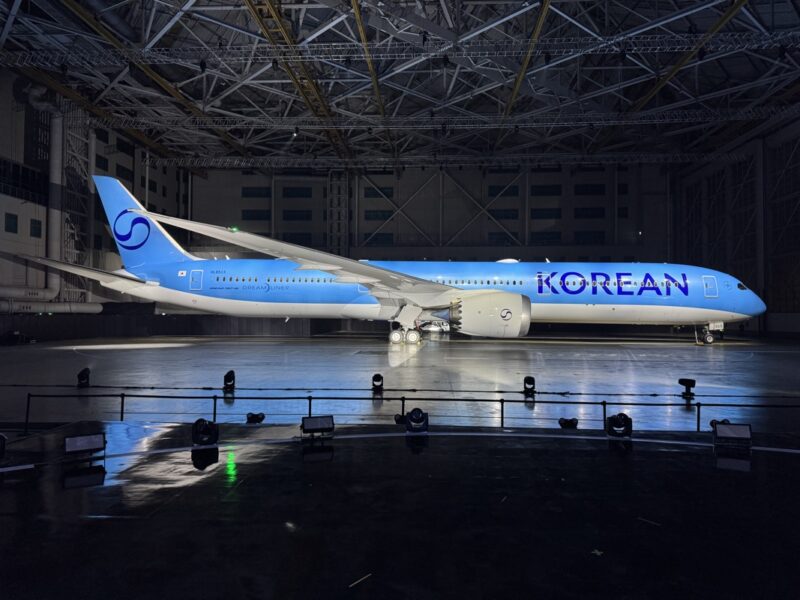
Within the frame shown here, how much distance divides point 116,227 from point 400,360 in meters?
17.5

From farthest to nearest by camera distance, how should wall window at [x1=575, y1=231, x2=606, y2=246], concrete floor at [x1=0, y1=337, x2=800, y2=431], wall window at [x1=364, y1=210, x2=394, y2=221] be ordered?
1. wall window at [x1=364, y1=210, x2=394, y2=221]
2. wall window at [x1=575, y1=231, x2=606, y2=246]
3. concrete floor at [x1=0, y1=337, x2=800, y2=431]

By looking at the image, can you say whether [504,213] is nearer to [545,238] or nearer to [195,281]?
[545,238]

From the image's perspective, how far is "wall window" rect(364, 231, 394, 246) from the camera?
4144cm

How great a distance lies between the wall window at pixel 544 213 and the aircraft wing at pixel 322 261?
23477 millimetres

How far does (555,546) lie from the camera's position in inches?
152

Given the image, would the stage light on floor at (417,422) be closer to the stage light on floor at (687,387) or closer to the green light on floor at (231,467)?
the green light on floor at (231,467)

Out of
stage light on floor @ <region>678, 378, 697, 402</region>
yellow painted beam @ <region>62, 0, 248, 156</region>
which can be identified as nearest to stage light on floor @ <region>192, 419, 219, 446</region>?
stage light on floor @ <region>678, 378, 697, 402</region>

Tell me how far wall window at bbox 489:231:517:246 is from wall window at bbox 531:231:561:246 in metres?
1.67

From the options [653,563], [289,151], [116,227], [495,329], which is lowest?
[653,563]

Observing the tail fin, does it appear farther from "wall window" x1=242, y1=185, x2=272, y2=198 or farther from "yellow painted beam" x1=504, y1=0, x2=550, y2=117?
"yellow painted beam" x1=504, y1=0, x2=550, y2=117

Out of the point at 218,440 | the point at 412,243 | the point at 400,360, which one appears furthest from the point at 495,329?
the point at 412,243

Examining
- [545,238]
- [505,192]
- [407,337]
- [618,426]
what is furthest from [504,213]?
[618,426]

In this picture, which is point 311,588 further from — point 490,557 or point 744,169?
point 744,169

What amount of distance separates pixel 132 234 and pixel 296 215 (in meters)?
18.3
